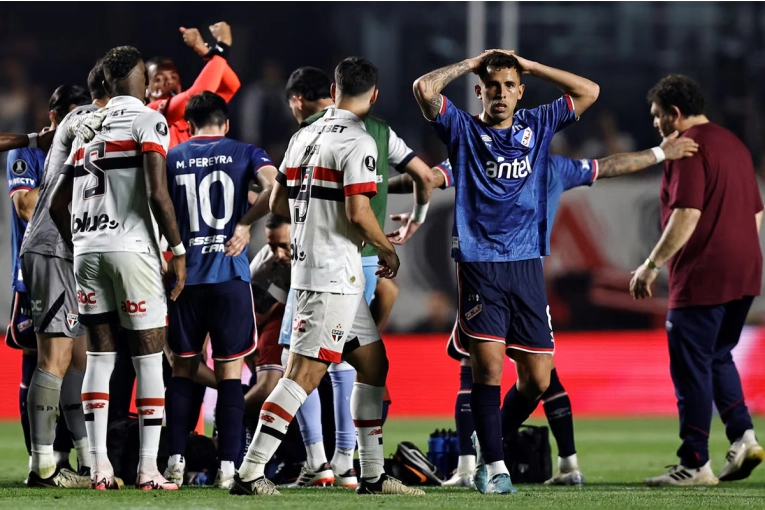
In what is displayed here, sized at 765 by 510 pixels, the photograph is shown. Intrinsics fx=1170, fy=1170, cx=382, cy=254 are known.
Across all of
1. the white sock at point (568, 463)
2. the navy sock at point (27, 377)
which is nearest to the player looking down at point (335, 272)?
the white sock at point (568, 463)

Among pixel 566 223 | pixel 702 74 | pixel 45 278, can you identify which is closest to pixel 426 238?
pixel 566 223

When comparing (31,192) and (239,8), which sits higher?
(239,8)

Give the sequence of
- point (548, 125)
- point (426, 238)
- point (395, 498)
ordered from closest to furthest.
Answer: point (395, 498), point (548, 125), point (426, 238)

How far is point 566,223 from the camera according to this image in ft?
53.5

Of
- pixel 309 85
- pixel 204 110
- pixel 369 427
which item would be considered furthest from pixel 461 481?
pixel 204 110

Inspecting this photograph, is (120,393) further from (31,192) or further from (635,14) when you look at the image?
(635,14)

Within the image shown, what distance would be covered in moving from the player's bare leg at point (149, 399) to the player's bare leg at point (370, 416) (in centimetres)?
105

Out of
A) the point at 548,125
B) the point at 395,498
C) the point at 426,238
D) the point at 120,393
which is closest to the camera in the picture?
the point at 395,498

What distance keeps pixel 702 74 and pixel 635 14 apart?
57.0 inches

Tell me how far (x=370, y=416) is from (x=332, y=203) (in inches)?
45.1

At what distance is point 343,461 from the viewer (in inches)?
273

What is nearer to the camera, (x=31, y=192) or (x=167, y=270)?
(x=167, y=270)

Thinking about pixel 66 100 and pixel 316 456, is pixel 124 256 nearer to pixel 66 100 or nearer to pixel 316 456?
pixel 66 100

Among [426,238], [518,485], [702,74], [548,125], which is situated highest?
[702,74]
